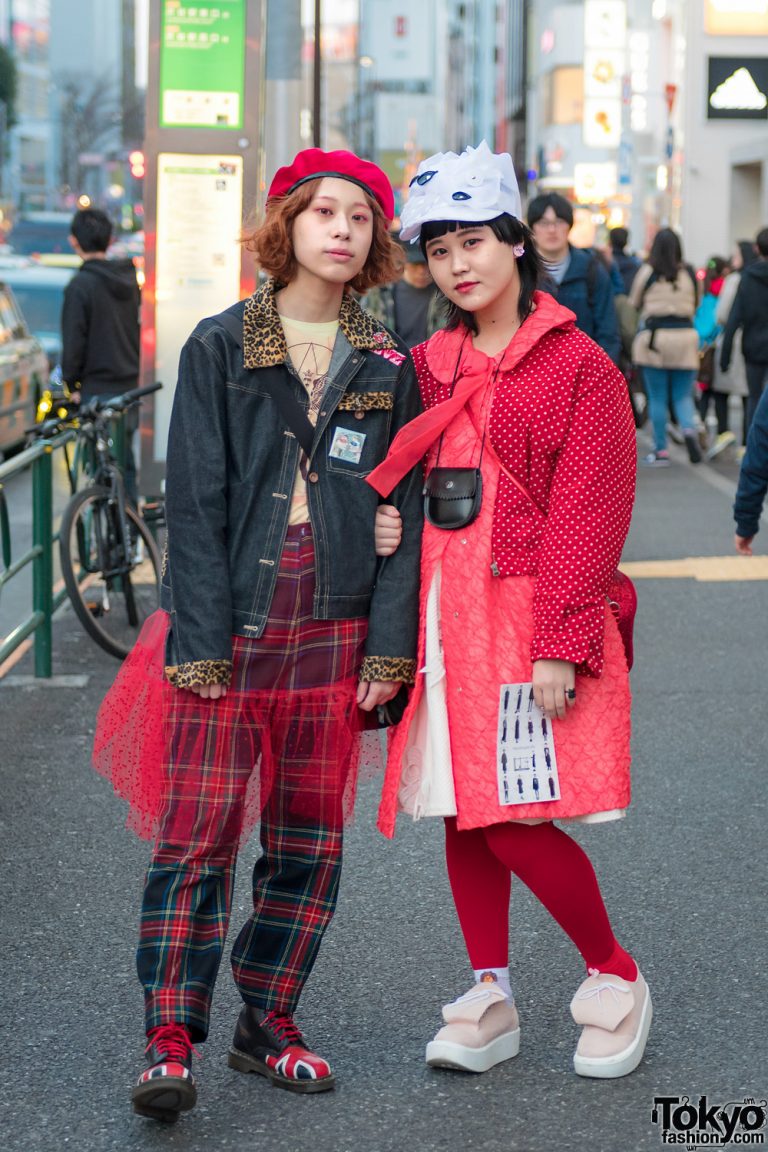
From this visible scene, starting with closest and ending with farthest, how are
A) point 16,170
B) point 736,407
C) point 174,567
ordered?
point 174,567 → point 736,407 → point 16,170

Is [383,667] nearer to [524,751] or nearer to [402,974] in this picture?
[524,751]

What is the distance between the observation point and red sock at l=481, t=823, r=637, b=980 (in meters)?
3.30

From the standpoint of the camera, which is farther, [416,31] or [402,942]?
[416,31]

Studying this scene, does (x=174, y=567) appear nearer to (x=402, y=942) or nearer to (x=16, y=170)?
(x=402, y=942)

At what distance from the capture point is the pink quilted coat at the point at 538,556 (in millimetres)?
3205

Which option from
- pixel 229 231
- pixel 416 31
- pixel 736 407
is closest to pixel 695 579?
pixel 229 231

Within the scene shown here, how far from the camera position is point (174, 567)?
3.15 metres

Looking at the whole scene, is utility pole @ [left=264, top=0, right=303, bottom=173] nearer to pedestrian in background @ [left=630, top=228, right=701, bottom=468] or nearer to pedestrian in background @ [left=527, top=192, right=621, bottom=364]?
pedestrian in background @ [left=527, top=192, right=621, bottom=364]

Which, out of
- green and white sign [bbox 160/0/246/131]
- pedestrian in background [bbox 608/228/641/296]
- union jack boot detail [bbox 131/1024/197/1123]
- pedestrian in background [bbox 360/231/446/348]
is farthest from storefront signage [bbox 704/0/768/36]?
union jack boot detail [bbox 131/1024/197/1123]

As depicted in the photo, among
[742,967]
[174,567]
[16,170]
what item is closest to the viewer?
[174,567]

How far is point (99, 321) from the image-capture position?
31.0 ft

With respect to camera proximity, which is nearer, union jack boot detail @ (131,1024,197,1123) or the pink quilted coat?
union jack boot detail @ (131,1024,197,1123)

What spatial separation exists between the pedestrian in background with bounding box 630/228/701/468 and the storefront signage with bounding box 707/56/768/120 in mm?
4263

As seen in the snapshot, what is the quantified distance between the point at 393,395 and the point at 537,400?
10.8 inches
